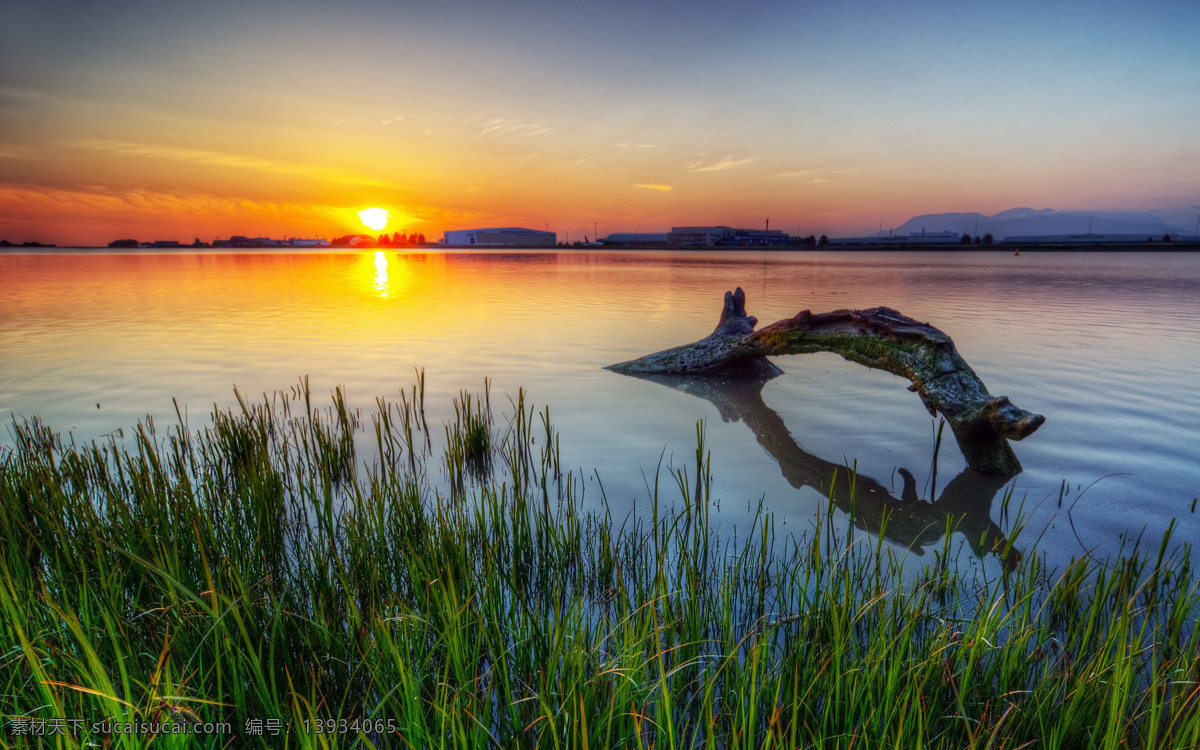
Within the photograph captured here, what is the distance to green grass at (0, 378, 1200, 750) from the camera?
1762mm

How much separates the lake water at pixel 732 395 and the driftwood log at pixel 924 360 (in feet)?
1.31

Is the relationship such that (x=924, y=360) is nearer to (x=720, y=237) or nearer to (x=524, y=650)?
(x=524, y=650)

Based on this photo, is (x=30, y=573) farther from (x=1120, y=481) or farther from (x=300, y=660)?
(x=1120, y=481)

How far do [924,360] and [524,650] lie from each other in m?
5.01

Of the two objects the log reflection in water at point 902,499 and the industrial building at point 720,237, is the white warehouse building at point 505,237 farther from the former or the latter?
the log reflection in water at point 902,499

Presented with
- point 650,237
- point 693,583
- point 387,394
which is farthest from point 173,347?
point 650,237

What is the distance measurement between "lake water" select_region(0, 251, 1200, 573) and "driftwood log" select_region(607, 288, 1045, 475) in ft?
1.31

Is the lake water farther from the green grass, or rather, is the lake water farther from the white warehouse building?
the white warehouse building

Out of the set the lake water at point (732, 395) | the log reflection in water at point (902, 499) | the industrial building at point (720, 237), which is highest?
the industrial building at point (720, 237)

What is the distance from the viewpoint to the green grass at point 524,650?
5.78ft

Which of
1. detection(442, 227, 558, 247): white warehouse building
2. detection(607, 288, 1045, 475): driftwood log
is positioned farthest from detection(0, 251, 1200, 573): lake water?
detection(442, 227, 558, 247): white warehouse building

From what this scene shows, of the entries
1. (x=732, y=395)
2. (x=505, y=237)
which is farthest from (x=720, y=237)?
(x=732, y=395)

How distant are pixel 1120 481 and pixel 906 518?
6.90 feet

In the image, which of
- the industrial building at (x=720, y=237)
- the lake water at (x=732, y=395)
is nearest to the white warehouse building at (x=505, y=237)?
the industrial building at (x=720, y=237)
